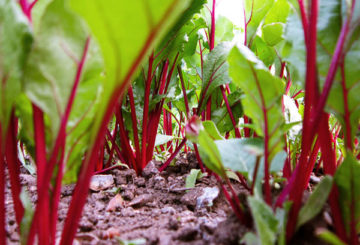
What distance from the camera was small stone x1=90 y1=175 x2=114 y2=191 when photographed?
3.05 feet

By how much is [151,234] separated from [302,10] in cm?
49

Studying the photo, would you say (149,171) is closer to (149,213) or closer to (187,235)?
(149,213)

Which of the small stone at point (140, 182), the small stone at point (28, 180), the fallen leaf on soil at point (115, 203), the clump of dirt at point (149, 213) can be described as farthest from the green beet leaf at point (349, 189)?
the small stone at point (28, 180)

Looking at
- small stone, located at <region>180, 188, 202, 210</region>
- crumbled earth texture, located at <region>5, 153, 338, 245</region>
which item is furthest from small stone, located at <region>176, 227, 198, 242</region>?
small stone, located at <region>180, 188, 202, 210</region>

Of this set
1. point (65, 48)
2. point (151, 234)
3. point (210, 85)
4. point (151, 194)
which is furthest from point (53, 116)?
point (210, 85)

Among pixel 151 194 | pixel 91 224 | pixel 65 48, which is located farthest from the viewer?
pixel 151 194

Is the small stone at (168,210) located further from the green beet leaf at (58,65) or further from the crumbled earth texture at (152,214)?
the green beet leaf at (58,65)

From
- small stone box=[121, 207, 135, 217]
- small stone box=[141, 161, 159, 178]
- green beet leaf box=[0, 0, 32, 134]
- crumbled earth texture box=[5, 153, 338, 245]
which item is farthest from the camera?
small stone box=[141, 161, 159, 178]

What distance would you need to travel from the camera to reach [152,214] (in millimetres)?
721

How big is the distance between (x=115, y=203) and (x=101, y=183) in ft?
0.63

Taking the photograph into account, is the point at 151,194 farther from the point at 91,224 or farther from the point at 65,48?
the point at 65,48

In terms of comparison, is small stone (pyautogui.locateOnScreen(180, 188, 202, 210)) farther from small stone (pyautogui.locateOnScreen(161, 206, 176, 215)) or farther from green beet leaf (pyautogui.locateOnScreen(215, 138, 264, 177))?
green beet leaf (pyautogui.locateOnScreen(215, 138, 264, 177))

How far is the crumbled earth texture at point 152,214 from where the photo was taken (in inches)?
19.8

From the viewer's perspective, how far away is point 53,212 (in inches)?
18.6
